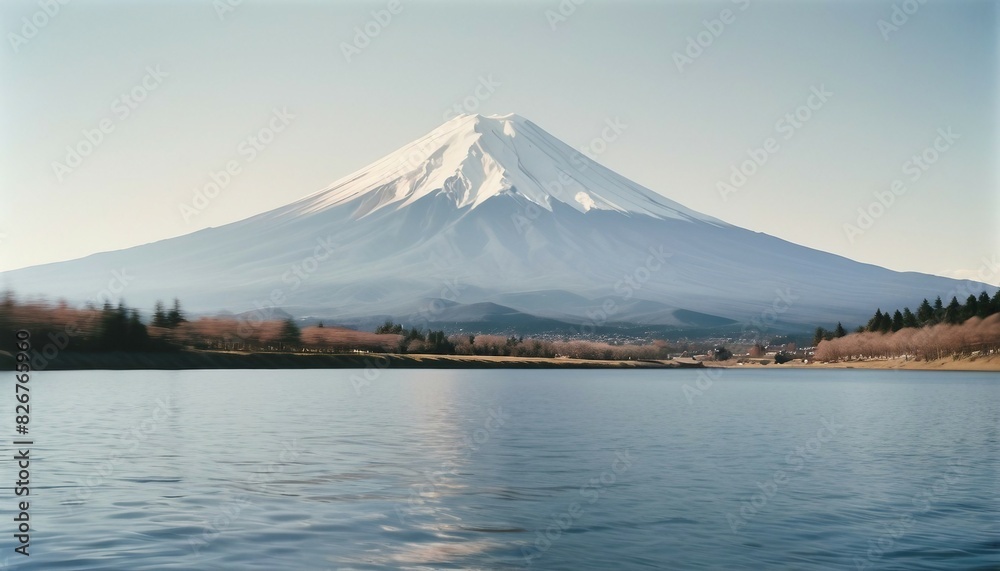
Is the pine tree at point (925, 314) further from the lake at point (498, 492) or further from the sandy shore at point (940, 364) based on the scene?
the lake at point (498, 492)

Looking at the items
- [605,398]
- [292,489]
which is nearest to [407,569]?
[292,489]

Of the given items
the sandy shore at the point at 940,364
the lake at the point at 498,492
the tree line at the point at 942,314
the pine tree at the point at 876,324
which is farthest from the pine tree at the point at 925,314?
the lake at the point at 498,492

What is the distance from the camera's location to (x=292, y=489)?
28922 millimetres

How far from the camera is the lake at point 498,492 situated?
21.7 metres

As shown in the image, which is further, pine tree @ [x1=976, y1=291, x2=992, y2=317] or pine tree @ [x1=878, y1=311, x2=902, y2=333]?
pine tree @ [x1=878, y1=311, x2=902, y2=333]

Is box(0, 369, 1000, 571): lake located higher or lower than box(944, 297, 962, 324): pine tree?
lower

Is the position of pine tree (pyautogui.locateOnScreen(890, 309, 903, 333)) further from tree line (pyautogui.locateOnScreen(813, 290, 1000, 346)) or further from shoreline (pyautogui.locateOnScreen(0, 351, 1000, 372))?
shoreline (pyautogui.locateOnScreen(0, 351, 1000, 372))
